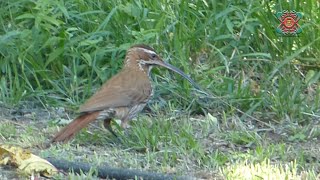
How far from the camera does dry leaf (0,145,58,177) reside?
6750 millimetres

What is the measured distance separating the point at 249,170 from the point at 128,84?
184 cm

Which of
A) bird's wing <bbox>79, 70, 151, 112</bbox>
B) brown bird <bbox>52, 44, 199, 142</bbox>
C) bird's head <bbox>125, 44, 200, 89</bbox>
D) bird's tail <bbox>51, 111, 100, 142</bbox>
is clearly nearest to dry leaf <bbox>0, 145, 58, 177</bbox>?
bird's tail <bbox>51, 111, 100, 142</bbox>

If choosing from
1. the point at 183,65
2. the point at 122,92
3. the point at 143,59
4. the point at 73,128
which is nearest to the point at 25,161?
the point at 73,128

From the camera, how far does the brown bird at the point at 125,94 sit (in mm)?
7824

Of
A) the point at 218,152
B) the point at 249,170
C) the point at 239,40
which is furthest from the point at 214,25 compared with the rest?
the point at 249,170

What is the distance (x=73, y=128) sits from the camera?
7.72 meters

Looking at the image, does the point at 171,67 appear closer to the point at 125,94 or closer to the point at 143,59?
the point at 143,59

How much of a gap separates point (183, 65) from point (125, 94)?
3.11 ft

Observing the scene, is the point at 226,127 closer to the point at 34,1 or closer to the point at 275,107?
the point at 275,107

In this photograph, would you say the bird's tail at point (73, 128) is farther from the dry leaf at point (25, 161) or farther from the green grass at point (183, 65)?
the dry leaf at point (25, 161)

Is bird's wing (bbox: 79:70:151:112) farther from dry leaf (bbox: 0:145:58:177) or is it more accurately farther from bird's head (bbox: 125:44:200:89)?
dry leaf (bbox: 0:145:58:177)

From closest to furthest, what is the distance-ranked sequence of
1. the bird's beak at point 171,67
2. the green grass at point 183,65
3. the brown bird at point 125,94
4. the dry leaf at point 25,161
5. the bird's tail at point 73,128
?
the dry leaf at point 25,161
the bird's tail at point 73,128
the brown bird at point 125,94
the green grass at point 183,65
the bird's beak at point 171,67

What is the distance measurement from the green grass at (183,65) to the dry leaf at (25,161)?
2.43ft

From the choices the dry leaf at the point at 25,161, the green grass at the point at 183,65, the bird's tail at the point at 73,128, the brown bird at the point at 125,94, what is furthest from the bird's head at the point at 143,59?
the dry leaf at the point at 25,161
